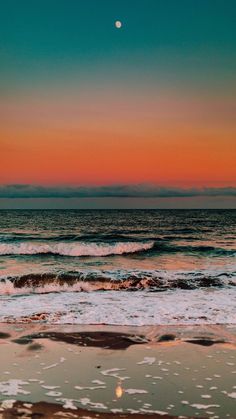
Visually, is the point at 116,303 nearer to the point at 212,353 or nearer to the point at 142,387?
the point at 212,353

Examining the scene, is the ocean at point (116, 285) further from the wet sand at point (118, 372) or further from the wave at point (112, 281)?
the wet sand at point (118, 372)

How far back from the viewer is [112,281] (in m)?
19.3

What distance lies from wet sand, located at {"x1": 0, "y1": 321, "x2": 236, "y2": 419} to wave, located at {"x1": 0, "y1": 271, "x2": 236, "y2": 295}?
7269mm

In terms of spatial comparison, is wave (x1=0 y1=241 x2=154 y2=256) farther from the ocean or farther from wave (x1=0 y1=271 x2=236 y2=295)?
wave (x1=0 y1=271 x2=236 y2=295)

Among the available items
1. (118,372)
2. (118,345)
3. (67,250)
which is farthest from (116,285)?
(67,250)

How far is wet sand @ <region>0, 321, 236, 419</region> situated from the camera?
5828 millimetres

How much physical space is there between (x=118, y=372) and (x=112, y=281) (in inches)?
475

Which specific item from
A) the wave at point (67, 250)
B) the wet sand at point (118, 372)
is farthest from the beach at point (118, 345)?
the wave at point (67, 250)

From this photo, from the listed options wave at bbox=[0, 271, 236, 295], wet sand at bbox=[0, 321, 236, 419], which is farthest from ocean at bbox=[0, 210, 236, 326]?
wet sand at bbox=[0, 321, 236, 419]

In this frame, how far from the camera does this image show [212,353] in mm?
8367

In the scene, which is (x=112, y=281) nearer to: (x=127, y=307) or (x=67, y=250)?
(x=127, y=307)

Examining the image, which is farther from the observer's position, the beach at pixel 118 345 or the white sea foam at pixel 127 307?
the white sea foam at pixel 127 307

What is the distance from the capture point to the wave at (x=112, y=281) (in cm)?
1780

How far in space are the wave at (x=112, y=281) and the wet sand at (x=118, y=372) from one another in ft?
23.8
